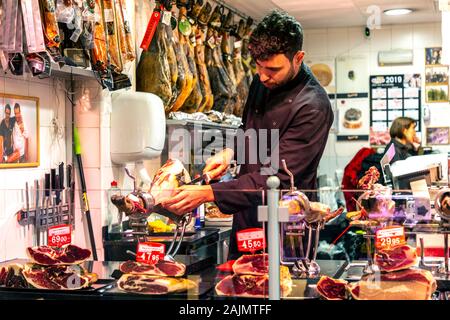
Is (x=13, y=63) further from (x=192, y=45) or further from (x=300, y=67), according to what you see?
(x=192, y=45)

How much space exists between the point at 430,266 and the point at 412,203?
0.30m

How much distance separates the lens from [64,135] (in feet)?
16.5

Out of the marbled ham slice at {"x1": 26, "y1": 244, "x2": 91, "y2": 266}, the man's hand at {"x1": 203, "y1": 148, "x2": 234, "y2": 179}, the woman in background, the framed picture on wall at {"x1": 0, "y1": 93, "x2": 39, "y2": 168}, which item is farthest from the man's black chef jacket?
the woman in background

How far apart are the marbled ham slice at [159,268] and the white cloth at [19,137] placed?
1.97 m

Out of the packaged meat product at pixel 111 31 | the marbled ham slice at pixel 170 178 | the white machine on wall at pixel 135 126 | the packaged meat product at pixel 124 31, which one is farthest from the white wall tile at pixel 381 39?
the marbled ham slice at pixel 170 178

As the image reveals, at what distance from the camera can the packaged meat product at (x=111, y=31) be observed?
4.64m

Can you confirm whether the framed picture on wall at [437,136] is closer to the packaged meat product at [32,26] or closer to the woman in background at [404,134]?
the woman in background at [404,134]

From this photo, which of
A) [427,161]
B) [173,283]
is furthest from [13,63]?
[427,161]

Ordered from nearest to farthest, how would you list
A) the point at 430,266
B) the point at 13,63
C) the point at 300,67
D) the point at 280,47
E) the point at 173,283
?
the point at 173,283
the point at 430,266
the point at 280,47
the point at 300,67
the point at 13,63

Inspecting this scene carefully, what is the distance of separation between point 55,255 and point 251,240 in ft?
2.43

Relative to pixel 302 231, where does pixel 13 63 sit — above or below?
above

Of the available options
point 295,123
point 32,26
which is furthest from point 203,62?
point 295,123
